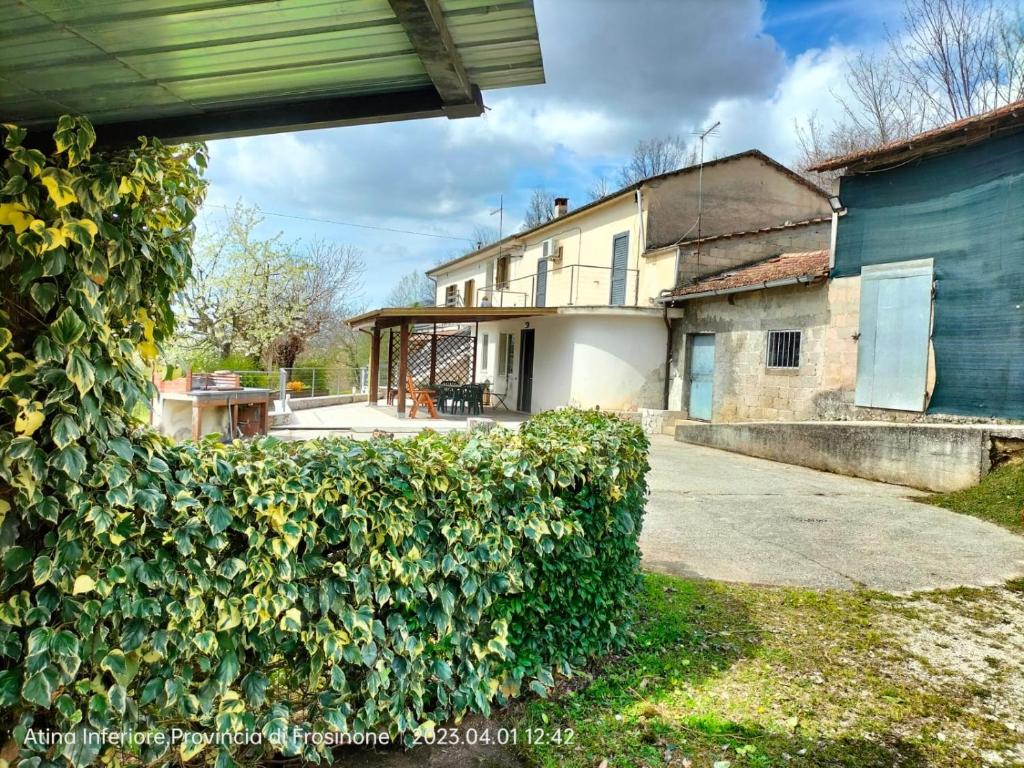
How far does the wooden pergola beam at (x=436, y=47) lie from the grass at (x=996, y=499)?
7.61 meters

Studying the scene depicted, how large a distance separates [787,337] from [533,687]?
11.3 metres

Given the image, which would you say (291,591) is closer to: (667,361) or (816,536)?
(816,536)

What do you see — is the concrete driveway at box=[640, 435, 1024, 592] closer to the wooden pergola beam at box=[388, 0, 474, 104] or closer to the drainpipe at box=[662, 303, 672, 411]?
the wooden pergola beam at box=[388, 0, 474, 104]

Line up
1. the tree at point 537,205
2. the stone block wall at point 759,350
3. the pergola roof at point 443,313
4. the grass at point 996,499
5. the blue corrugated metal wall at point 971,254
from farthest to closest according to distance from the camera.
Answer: the tree at point 537,205 < the pergola roof at point 443,313 < the stone block wall at point 759,350 < the blue corrugated metal wall at point 971,254 < the grass at point 996,499

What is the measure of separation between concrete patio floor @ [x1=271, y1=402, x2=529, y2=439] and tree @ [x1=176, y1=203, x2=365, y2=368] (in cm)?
727

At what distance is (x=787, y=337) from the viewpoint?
1235 cm

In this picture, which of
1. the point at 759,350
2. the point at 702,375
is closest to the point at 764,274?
the point at 759,350

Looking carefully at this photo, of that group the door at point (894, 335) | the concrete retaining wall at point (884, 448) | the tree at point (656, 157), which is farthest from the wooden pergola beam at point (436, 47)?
the tree at point (656, 157)

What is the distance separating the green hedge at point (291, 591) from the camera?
6.73ft

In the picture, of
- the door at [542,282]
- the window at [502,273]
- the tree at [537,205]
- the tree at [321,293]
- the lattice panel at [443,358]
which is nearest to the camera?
the door at [542,282]

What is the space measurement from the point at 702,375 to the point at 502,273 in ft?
39.0

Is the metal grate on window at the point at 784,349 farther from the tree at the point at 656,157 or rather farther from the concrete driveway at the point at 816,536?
the tree at the point at 656,157

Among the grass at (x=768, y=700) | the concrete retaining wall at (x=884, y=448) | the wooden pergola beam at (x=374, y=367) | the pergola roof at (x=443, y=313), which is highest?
the pergola roof at (x=443, y=313)

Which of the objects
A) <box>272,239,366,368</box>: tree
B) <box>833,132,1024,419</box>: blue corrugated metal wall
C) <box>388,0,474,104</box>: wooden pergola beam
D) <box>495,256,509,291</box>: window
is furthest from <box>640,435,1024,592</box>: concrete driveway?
<box>272,239,366,368</box>: tree
